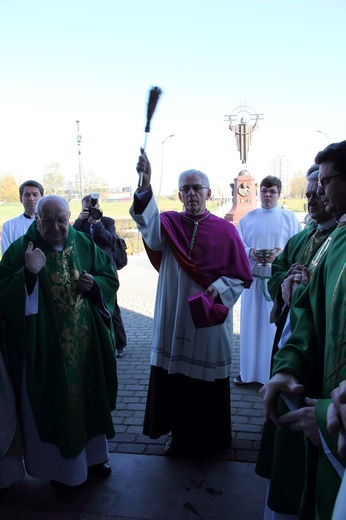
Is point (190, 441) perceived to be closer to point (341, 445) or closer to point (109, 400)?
point (109, 400)

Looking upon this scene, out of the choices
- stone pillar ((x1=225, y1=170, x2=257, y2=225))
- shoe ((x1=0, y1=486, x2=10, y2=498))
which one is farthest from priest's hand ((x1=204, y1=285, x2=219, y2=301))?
stone pillar ((x1=225, y1=170, x2=257, y2=225))

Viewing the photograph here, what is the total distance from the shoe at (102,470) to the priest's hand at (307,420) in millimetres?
2087

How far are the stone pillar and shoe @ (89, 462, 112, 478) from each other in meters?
14.7

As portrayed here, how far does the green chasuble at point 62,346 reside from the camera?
9.17ft

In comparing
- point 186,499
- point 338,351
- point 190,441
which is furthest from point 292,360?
point 190,441

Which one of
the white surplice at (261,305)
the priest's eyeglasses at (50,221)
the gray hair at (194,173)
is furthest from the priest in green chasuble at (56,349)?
the white surplice at (261,305)

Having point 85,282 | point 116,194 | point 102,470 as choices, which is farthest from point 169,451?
point 116,194

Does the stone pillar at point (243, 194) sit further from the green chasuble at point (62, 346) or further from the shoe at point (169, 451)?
the green chasuble at point (62, 346)

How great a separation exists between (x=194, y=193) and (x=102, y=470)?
2.22 metres

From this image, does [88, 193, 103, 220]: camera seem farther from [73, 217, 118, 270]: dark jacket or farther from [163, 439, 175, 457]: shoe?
[163, 439, 175, 457]: shoe

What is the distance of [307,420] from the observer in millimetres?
1448

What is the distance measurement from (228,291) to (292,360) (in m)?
Result: 1.52

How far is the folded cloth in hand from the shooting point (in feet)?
9.37

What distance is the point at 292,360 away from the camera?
5.53 feet
